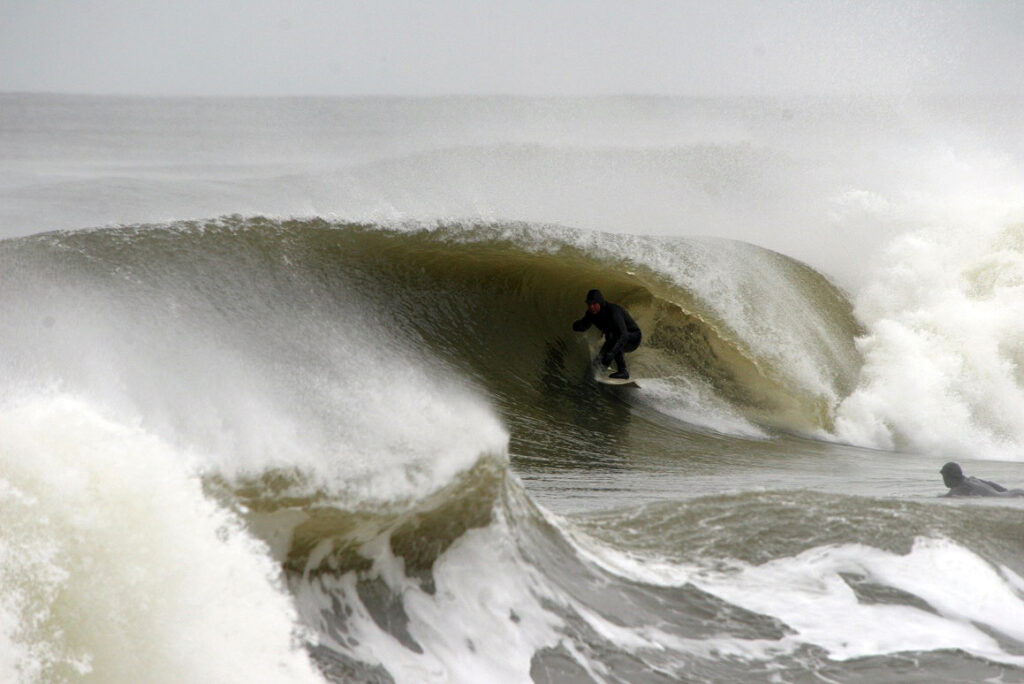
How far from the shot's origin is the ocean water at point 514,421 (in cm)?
455

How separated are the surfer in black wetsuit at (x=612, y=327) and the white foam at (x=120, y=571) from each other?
15.9 feet

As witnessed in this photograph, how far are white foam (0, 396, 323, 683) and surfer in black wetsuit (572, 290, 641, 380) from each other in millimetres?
4844

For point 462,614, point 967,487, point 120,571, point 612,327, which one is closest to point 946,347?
point 612,327

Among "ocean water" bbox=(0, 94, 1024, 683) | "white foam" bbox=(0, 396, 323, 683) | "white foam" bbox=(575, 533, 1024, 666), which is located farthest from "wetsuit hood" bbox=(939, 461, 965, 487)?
"white foam" bbox=(0, 396, 323, 683)

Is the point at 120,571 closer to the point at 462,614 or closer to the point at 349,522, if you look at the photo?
the point at 349,522

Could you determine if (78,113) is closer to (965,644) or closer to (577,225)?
(577,225)

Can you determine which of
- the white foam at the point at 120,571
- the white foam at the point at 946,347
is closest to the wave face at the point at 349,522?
the white foam at the point at 120,571

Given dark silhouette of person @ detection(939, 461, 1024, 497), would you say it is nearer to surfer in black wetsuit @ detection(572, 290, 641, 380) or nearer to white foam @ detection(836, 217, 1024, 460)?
white foam @ detection(836, 217, 1024, 460)

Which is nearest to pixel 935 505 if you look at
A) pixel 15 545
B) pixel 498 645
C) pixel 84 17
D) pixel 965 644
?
pixel 965 644

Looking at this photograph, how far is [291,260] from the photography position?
9.21m

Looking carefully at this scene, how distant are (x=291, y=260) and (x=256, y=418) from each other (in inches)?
146

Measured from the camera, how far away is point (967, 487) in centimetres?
739

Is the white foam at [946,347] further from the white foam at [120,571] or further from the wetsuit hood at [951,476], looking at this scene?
the white foam at [120,571]

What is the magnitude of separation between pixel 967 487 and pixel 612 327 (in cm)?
324
